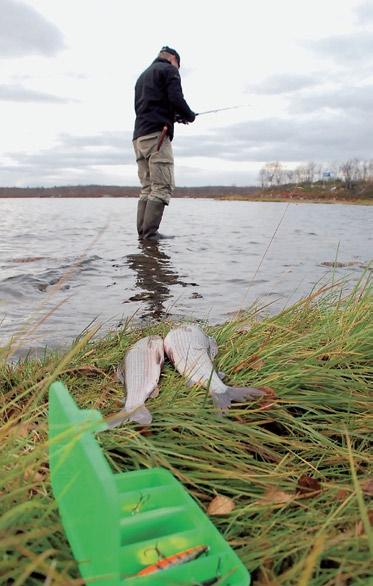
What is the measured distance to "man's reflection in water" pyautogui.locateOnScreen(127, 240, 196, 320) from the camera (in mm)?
6055

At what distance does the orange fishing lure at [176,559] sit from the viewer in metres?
1.36

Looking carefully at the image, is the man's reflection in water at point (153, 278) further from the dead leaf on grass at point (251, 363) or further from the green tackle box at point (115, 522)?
the green tackle box at point (115, 522)

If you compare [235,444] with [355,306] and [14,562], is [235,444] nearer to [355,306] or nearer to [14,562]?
[14,562]

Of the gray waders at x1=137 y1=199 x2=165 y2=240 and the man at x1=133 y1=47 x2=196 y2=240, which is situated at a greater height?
the man at x1=133 y1=47 x2=196 y2=240

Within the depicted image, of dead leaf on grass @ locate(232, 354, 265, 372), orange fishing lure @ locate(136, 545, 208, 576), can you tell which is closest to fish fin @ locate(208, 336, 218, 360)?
dead leaf on grass @ locate(232, 354, 265, 372)

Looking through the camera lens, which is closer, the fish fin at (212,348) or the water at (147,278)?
the fish fin at (212,348)

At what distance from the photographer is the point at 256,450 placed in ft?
7.48

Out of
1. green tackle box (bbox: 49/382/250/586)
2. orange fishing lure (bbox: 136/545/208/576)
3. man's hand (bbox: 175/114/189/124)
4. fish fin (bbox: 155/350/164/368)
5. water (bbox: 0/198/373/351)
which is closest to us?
green tackle box (bbox: 49/382/250/586)

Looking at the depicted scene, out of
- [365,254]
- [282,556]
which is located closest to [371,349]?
[282,556]

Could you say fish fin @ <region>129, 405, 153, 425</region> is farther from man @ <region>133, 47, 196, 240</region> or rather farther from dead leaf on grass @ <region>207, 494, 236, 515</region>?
man @ <region>133, 47, 196, 240</region>

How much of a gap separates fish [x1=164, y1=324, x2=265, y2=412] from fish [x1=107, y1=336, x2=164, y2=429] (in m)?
0.10

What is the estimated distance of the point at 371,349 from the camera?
332cm

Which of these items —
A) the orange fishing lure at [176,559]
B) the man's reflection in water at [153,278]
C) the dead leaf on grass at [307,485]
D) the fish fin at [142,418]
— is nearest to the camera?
the orange fishing lure at [176,559]

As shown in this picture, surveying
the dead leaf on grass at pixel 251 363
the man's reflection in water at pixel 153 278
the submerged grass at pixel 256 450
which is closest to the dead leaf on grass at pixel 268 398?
the submerged grass at pixel 256 450
